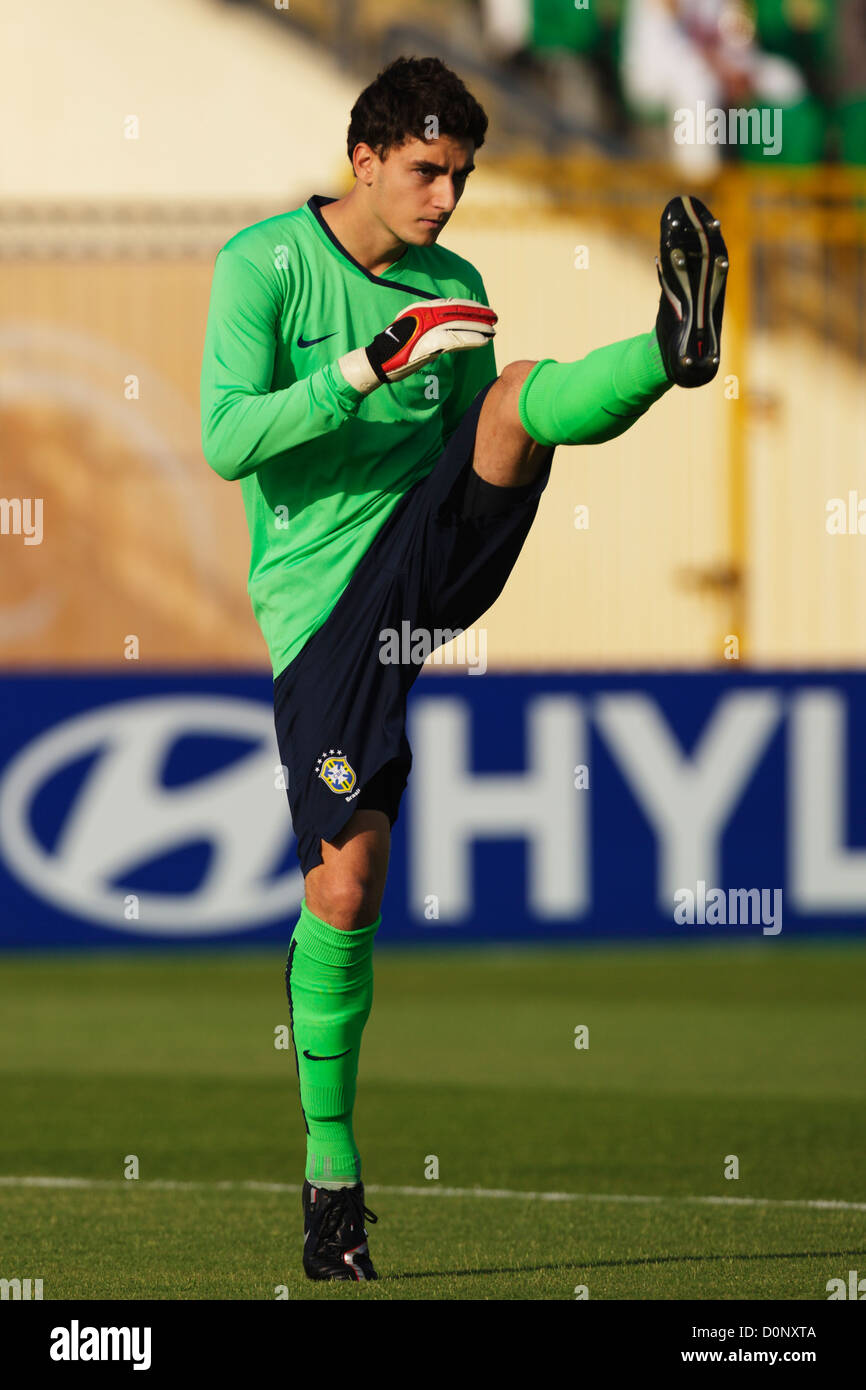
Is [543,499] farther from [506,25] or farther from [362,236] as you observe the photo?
[362,236]

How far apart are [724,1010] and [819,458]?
7.77 meters

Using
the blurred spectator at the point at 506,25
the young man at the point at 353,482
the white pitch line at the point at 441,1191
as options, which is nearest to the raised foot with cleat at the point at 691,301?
the young man at the point at 353,482

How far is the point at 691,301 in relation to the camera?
390 cm

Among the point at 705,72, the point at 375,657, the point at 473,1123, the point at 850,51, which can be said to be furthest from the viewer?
the point at 850,51

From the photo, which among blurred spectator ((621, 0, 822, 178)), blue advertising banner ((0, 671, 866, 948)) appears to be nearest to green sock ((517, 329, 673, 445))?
blue advertising banner ((0, 671, 866, 948))

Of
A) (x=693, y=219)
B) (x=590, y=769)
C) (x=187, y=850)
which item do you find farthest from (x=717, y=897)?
(x=693, y=219)

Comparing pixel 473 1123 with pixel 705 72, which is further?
pixel 705 72

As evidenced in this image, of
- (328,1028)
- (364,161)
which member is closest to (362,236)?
(364,161)

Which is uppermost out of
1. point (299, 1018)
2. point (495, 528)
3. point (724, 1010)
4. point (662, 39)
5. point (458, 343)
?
point (662, 39)

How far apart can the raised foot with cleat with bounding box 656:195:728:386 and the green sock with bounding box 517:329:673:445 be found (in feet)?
0.19

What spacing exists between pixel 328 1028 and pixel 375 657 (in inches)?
29.4

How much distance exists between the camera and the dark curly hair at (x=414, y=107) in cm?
439
